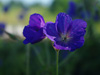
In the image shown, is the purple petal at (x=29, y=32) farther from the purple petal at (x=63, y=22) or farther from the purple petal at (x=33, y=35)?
the purple petal at (x=63, y=22)

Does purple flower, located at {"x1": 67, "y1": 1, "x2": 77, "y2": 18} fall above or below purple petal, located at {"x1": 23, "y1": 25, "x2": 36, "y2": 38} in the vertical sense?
above

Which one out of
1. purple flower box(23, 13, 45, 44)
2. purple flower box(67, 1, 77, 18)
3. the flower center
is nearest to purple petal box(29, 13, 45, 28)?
purple flower box(23, 13, 45, 44)

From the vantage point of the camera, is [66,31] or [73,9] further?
[73,9]

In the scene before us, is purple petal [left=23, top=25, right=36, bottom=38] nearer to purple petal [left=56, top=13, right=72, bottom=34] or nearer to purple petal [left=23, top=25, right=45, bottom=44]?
purple petal [left=23, top=25, right=45, bottom=44]

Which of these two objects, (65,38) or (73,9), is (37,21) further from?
(73,9)

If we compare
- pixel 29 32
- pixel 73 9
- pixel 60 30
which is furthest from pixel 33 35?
pixel 73 9

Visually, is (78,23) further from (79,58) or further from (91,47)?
(91,47)

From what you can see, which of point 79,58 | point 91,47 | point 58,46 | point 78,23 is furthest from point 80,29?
point 91,47
